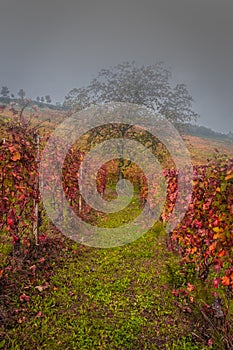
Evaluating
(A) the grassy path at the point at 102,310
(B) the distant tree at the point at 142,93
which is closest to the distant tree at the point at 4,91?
(B) the distant tree at the point at 142,93

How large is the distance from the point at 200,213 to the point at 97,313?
228cm

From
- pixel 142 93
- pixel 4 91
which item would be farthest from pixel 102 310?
pixel 4 91

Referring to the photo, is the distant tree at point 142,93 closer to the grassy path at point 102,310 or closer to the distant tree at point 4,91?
the grassy path at point 102,310

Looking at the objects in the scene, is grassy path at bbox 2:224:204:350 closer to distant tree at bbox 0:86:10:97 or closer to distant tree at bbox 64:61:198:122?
distant tree at bbox 64:61:198:122

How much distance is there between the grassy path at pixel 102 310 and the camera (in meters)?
3.90

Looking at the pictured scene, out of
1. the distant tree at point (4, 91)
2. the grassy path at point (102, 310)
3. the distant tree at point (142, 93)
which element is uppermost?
the distant tree at point (4, 91)

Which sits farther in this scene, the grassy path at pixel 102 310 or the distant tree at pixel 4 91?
the distant tree at pixel 4 91

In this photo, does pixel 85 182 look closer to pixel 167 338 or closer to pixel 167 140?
pixel 167 338

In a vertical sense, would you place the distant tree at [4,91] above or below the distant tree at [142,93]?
above

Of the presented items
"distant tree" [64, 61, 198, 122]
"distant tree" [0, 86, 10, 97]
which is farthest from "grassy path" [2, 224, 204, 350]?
"distant tree" [0, 86, 10, 97]

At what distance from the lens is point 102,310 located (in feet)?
15.3

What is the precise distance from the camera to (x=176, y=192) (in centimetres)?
671

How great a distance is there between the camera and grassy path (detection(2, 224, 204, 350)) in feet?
12.8

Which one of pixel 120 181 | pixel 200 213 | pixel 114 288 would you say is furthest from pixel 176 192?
pixel 120 181
